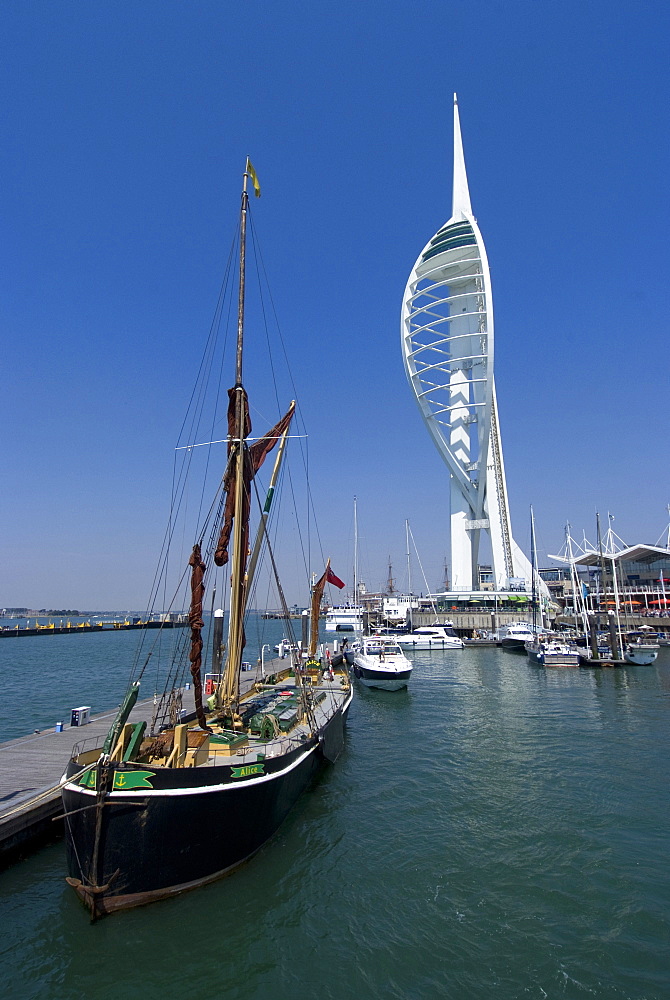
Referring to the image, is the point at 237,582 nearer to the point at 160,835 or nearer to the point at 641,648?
the point at 160,835

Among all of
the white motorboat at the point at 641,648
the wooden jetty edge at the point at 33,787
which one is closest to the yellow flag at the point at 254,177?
the wooden jetty edge at the point at 33,787

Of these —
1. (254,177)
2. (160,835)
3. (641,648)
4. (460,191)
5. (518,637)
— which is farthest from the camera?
(460,191)

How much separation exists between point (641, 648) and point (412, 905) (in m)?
49.9

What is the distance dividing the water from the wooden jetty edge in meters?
0.49

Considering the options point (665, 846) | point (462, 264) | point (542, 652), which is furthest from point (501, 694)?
point (462, 264)

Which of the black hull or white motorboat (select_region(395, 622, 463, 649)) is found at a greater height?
white motorboat (select_region(395, 622, 463, 649))

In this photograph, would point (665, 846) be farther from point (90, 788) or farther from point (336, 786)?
point (90, 788)

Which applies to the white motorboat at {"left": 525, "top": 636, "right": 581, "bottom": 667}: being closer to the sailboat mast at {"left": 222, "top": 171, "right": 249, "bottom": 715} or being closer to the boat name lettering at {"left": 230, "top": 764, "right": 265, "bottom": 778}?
the sailboat mast at {"left": 222, "top": 171, "right": 249, "bottom": 715}

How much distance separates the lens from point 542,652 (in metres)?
44.8

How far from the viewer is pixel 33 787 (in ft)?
39.7

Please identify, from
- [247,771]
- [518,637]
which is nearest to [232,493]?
[247,771]

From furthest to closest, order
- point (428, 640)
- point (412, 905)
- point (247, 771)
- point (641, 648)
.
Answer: point (428, 640) → point (641, 648) → point (247, 771) → point (412, 905)

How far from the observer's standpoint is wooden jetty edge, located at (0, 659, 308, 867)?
10.6m

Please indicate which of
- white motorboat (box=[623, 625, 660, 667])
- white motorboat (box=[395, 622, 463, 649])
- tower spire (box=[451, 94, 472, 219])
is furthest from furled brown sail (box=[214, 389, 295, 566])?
tower spire (box=[451, 94, 472, 219])
